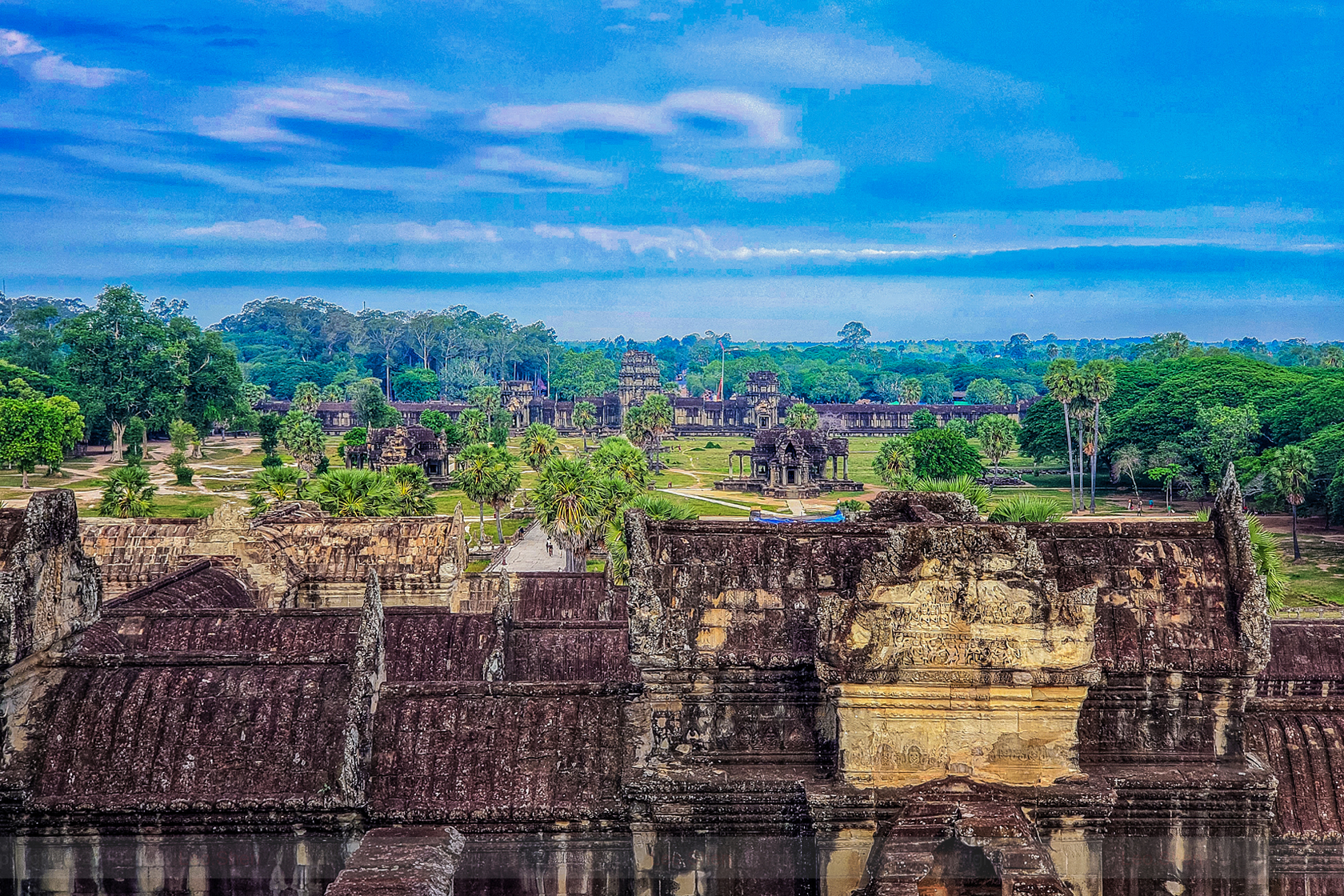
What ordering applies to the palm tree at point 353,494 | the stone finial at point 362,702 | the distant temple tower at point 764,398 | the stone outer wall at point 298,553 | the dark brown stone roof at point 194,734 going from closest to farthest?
1. the stone finial at point 362,702
2. the dark brown stone roof at point 194,734
3. the stone outer wall at point 298,553
4. the palm tree at point 353,494
5. the distant temple tower at point 764,398

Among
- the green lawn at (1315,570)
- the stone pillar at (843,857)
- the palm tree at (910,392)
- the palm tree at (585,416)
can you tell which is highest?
the palm tree at (910,392)

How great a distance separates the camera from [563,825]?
11.9 metres

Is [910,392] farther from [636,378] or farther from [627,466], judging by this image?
[627,466]

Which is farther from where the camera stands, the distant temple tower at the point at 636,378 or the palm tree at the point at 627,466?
the distant temple tower at the point at 636,378

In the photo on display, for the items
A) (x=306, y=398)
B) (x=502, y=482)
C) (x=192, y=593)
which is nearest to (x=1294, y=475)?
(x=502, y=482)

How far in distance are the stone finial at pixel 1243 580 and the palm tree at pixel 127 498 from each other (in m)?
47.4

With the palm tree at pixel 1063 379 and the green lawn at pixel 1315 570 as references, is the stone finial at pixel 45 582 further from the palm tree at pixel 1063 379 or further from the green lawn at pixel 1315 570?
the palm tree at pixel 1063 379

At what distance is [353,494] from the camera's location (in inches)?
1693

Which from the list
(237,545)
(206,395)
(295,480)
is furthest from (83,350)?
(237,545)

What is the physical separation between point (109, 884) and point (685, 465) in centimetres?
9695

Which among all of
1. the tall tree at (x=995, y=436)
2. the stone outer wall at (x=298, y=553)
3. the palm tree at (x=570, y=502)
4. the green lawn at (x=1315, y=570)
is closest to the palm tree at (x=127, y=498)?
the palm tree at (x=570, y=502)

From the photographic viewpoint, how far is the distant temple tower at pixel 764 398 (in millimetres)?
155250

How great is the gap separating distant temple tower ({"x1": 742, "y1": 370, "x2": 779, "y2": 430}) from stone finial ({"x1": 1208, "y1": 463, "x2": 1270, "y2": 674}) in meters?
141

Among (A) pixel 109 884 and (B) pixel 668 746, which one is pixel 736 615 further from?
(A) pixel 109 884
